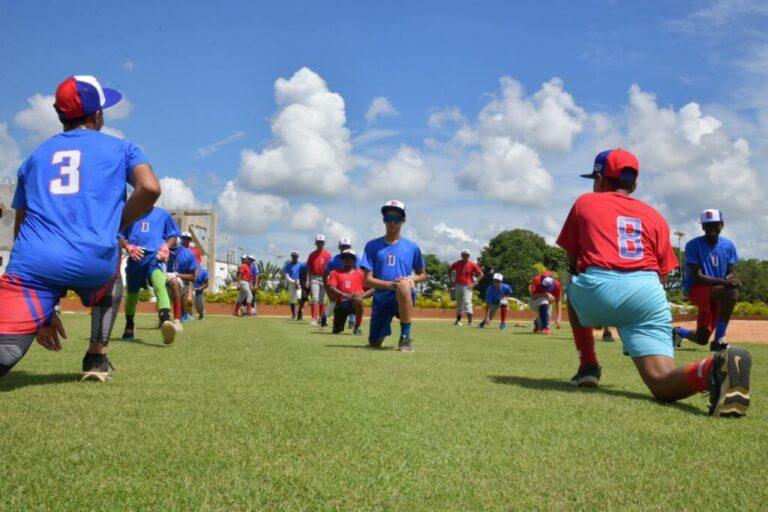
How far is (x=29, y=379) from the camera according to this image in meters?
5.23

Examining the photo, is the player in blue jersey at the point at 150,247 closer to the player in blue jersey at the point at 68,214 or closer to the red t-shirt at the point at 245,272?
the player in blue jersey at the point at 68,214

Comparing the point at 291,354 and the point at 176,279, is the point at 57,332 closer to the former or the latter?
the point at 291,354

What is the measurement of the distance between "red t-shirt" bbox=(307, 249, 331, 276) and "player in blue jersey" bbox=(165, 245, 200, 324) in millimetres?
3257

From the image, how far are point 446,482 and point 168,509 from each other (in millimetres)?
972

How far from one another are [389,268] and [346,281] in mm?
5203

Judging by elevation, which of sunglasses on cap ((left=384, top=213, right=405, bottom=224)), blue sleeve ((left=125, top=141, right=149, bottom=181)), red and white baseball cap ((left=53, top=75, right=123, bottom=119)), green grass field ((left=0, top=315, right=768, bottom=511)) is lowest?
green grass field ((left=0, top=315, right=768, bottom=511))

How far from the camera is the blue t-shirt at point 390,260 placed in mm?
10008

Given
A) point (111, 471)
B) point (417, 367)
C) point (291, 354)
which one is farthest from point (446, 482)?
point (291, 354)

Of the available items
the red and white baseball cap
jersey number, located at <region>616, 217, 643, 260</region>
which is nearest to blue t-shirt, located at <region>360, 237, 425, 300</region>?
jersey number, located at <region>616, 217, 643, 260</region>

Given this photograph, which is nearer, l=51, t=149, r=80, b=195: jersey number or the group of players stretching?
the group of players stretching

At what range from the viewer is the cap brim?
5.06m

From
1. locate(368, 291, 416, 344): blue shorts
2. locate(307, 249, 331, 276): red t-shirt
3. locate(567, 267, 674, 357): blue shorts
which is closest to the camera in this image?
locate(567, 267, 674, 357): blue shorts

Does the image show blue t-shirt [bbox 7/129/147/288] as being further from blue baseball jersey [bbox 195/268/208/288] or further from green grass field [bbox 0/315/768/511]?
blue baseball jersey [bbox 195/268/208/288]

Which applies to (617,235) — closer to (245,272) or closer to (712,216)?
(712,216)
